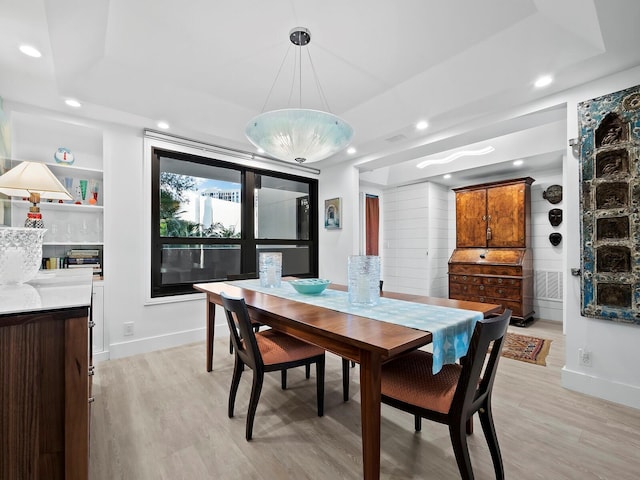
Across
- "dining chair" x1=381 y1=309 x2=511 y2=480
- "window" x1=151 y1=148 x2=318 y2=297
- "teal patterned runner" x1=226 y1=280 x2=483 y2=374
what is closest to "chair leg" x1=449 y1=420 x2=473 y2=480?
"dining chair" x1=381 y1=309 x2=511 y2=480

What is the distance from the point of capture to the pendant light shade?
1.94 metres

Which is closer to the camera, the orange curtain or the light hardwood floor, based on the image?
the light hardwood floor

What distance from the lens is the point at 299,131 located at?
6.54 feet

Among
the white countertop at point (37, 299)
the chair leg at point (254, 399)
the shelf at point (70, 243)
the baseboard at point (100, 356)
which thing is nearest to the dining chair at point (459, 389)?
the chair leg at point (254, 399)

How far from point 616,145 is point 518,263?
2.32 meters

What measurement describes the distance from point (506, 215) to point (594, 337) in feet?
8.08

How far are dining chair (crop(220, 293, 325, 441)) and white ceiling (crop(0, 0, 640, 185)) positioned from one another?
183 centimetres

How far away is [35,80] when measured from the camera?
2.36 meters

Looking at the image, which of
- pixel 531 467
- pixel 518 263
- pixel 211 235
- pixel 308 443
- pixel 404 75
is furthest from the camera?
pixel 518 263

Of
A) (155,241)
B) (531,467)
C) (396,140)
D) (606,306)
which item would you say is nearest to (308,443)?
(531,467)

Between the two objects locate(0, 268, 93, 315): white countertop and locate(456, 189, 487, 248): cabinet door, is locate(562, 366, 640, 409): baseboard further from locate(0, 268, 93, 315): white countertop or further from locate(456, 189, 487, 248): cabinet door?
locate(0, 268, 93, 315): white countertop

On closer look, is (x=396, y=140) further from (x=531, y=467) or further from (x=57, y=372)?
(x=57, y=372)

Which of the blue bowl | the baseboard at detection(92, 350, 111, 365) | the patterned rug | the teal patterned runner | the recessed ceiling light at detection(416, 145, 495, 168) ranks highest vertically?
the recessed ceiling light at detection(416, 145, 495, 168)

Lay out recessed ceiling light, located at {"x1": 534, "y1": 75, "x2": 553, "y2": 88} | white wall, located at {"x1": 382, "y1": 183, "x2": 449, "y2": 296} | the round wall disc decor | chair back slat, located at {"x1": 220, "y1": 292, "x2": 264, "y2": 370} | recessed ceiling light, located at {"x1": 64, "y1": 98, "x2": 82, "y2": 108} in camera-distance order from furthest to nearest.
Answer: white wall, located at {"x1": 382, "y1": 183, "x2": 449, "y2": 296}
the round wall disc decor
recessed ceiling light, located at {"x1": 64, "y1": 98, "x2": 82, "y2": 108}
recessed ceiling light, located at {"x1": 534, "y1": 75, "x2": 553, "y2": 88}
chair back slat, located at {"x1": 220, "y1": 292, "x2": 264, "y2": 370}
